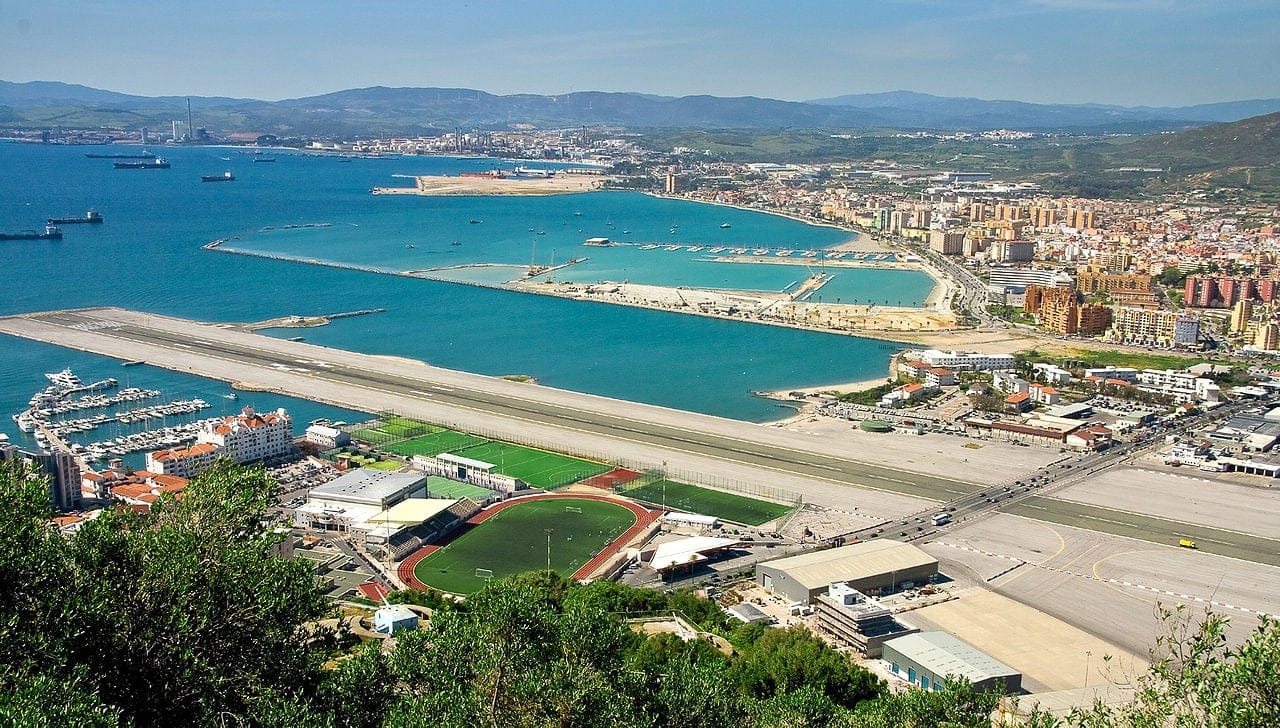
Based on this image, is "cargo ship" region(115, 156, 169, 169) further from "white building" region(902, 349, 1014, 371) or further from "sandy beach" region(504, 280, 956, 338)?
"white building" region(902, 349, 1014, 371)

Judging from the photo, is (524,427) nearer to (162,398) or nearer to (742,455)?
(742,455)

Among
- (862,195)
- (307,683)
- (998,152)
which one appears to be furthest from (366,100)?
(307,683)

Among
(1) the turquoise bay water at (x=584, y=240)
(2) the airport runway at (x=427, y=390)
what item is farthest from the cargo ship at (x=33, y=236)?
(2) the airport runway at (x=427, y=390)

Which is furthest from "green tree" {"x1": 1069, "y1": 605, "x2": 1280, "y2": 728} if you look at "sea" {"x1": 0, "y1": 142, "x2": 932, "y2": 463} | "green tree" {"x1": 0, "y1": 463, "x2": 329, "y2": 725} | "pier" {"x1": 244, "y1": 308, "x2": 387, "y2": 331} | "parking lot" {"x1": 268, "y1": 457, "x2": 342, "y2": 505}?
"pier" {"x1": 244, "y1": 308, "x2": 387, "y2": 331}

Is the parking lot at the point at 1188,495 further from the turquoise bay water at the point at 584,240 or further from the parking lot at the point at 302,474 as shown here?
the turquoise bay water at the point at 584,240

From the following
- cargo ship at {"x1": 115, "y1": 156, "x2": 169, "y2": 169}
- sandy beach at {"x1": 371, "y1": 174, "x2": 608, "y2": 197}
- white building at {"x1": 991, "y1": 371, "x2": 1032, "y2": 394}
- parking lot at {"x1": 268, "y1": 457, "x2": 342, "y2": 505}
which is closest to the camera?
parking lot at {"x1": 268, "y1": 457, "x2": 342, "y2": 505}

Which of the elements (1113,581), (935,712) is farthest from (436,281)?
(935,712)
